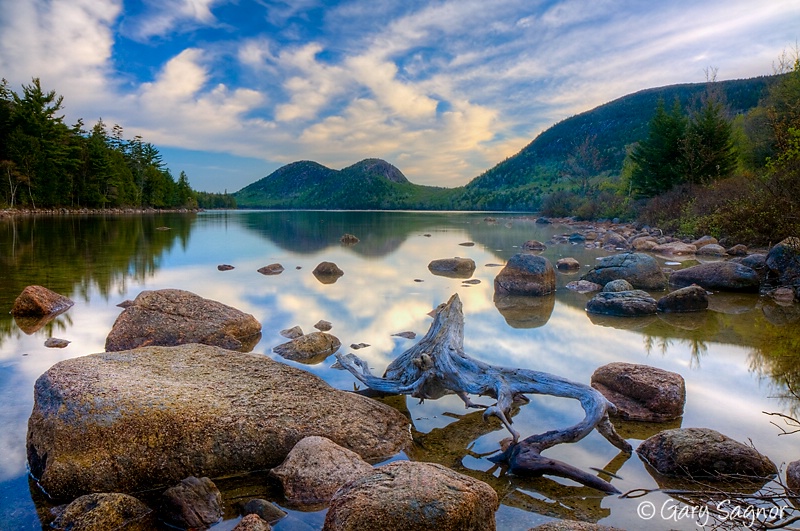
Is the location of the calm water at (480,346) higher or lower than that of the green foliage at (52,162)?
lower

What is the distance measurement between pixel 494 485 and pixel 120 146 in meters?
110

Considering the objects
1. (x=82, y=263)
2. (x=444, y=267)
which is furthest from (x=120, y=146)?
(x=444, y=267)

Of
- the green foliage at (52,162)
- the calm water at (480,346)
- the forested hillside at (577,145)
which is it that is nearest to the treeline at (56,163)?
the green foliage at (52,162)

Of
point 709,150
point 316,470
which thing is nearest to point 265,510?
point 316,470

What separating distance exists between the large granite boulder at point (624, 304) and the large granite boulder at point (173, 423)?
24.2 ft

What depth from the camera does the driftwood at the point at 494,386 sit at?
451cm

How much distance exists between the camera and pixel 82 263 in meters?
18.6

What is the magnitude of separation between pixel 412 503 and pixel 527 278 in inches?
429

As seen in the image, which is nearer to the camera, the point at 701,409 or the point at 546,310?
the point at 701,409

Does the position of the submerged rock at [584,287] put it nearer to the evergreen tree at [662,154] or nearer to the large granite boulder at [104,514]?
the large granite boulder at [104,514]

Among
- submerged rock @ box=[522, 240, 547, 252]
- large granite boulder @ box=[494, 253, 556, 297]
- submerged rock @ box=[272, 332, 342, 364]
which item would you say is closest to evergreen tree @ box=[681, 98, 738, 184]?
submerged rock @ box=[522, 240, 547, 252]

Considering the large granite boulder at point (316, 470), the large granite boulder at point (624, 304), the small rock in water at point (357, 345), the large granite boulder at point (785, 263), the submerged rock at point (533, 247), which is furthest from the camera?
the submerged rock at point (533, 247)

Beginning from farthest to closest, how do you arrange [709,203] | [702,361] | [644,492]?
[709,203] → [702,361] → [644,492]

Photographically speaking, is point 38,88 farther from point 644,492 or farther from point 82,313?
point 644,492
